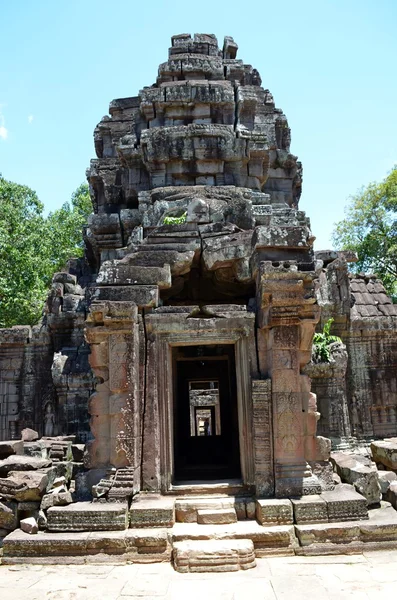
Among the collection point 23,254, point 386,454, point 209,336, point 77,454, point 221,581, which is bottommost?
point 221,581

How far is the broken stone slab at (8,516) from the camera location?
6.18 m

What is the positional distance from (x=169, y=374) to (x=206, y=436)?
5.16 m

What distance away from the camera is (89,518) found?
19.0ft

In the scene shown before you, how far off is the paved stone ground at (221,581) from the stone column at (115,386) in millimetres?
1295

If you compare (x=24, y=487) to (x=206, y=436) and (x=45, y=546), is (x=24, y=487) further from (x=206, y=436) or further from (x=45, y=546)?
(x=206, y=436)

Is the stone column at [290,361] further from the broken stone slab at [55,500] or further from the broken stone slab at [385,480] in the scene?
the broken stone slab at [55,500]

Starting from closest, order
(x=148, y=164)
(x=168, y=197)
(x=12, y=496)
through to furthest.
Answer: (x=12, y=496)
(x=168, y=197)
(x=148, y=164)

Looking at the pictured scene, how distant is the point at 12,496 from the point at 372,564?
4.07m

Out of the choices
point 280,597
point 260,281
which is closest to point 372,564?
point 280,597

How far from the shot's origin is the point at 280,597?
4.50m

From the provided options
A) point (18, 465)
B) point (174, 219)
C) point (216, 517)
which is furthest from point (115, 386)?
point (174, 219)

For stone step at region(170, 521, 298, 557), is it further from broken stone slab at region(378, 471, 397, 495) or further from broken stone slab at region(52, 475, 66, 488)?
broken stone slab at region(52, 475, 66, 488)

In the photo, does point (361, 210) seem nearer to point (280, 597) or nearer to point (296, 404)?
point (296, 404)

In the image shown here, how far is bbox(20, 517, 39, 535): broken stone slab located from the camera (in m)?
5.83
